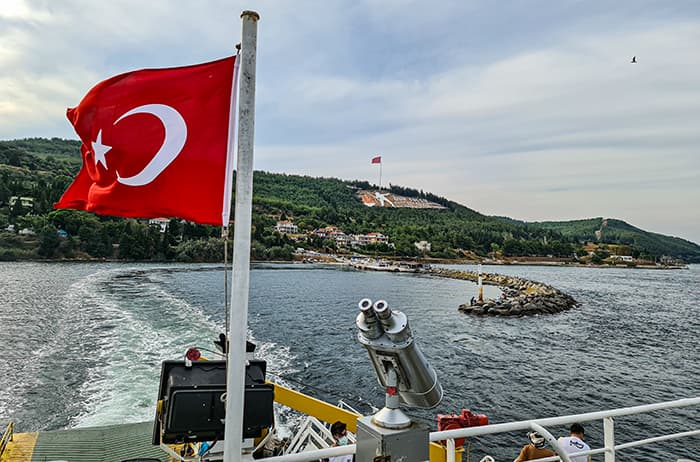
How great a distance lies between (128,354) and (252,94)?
17.6 meters

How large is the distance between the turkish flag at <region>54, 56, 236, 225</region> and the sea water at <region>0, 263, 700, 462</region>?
2.48 metres

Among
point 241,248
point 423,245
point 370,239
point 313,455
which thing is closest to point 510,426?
point 313,455

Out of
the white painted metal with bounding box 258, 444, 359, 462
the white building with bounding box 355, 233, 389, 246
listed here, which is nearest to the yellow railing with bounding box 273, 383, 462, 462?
the white painted metal with bounding box 258, 444, 359, 462

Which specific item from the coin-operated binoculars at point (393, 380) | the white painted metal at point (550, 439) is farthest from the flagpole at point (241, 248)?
the white painted metal at point (550, 439)

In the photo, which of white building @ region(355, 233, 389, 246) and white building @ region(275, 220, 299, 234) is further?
white building @ region(355, 233, 389, 246)

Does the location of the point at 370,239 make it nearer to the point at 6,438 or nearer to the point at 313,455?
A: the point at 6,438

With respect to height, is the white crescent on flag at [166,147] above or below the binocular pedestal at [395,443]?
above

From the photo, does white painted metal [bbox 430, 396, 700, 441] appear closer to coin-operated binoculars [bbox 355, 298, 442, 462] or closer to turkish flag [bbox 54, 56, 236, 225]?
coin-operated binoculars [bbox 355, 298, 442, 462]

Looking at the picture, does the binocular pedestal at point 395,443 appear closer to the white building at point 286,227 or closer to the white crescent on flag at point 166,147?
the white crescent on flag at point 166,147

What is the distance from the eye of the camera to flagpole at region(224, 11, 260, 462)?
221cm

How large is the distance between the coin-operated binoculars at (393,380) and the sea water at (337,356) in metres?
1.64

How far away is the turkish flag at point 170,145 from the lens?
2.83m

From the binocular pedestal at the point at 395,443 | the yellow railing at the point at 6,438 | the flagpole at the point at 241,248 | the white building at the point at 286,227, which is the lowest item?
the yellow railing at the point at 6,438

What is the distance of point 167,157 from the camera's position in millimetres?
2832
